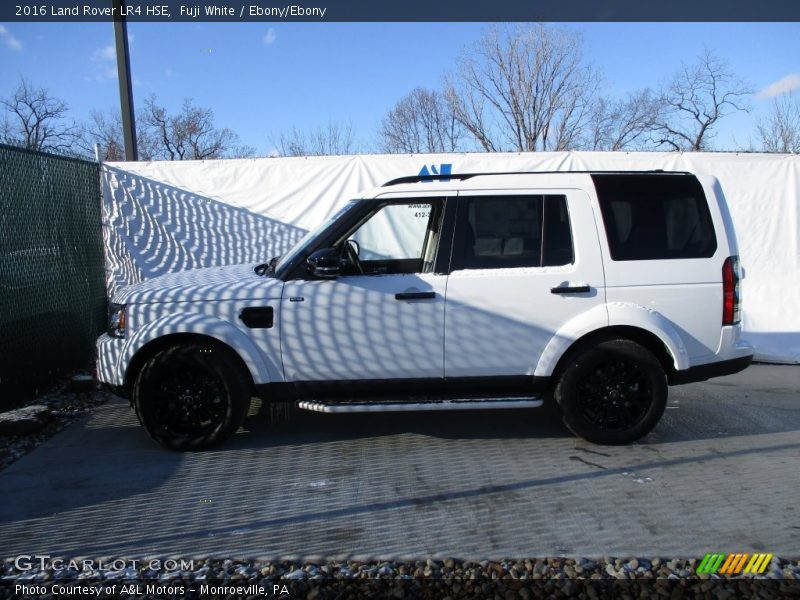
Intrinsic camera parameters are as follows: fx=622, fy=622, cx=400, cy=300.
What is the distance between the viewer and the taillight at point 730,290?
4.60 metres

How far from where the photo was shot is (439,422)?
214 inches

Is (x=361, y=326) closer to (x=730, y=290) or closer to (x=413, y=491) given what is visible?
(x=413, y=491)

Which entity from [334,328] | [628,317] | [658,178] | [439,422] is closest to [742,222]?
[658,178]

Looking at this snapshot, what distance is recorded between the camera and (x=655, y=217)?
15.4ft

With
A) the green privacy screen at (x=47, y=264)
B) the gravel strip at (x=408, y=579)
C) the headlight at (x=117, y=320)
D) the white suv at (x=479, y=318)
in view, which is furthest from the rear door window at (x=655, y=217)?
the green privacy screen at (x=47, y=264)

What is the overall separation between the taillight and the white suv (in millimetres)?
13

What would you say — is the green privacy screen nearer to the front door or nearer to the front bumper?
the front bumper

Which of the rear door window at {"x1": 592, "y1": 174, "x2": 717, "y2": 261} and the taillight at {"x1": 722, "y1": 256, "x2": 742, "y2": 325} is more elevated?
the rear door window at {"x1": 592, "y1": 174, "x2": 717, "y2": 261}

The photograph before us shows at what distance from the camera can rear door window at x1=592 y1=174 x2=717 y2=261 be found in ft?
15.2

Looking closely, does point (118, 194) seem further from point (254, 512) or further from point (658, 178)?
point (658, 178)

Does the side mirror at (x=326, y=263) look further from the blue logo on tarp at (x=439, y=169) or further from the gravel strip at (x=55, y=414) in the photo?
the blue logo on tarp at (x=439, y=169)

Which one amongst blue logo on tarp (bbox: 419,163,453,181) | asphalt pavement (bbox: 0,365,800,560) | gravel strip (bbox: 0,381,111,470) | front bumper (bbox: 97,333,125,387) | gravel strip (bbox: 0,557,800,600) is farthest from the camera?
blue logo on tarp (bbox: 419,163,453,181)

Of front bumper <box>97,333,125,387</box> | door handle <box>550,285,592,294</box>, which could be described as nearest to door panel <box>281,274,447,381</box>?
door handle <box>550,285,592,294</box>

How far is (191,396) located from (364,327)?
140 cm
